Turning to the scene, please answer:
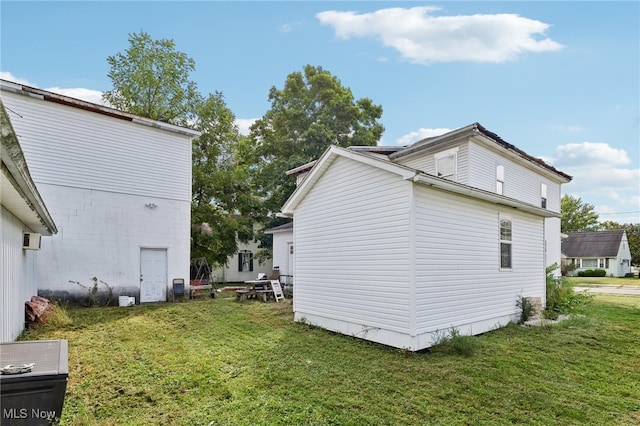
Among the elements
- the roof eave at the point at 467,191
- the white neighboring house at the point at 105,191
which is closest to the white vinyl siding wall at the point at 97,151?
the white neighboring house at the point at 105,191

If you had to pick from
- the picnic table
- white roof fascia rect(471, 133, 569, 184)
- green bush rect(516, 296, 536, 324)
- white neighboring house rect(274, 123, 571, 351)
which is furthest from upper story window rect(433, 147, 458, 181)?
the picnic table

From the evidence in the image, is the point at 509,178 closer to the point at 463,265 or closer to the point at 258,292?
the point at 463,265

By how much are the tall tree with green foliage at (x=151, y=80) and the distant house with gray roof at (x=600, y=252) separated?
42921 mm

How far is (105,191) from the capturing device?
1164 centimetres

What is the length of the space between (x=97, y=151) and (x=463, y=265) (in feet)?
38.0

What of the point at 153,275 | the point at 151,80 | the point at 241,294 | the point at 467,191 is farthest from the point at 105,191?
the point at 467,191

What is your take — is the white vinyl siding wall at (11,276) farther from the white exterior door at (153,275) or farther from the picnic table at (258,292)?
the picnic table at (258,292)

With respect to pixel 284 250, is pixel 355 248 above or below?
above

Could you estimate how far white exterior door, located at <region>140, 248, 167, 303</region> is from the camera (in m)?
12.3

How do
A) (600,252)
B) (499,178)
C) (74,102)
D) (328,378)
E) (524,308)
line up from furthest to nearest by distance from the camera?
(600,252) < (499,178) < (74,102) < (524,308) < (328,378)

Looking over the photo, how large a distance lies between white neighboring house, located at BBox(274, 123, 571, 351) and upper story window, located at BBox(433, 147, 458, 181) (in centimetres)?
23

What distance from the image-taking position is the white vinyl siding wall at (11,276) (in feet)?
17.2

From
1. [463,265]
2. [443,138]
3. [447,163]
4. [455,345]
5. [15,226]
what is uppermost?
[443,138]

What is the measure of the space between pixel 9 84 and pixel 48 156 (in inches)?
85.8
